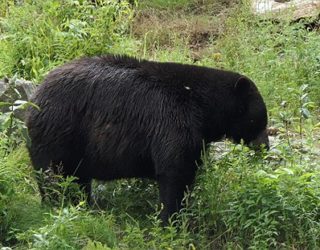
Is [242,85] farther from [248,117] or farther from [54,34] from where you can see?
[54,34]

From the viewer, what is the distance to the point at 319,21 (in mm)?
11703

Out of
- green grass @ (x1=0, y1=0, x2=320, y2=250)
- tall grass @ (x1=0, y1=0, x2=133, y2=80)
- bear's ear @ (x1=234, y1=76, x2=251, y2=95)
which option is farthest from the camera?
tall grass @ (x1=0, y1=0, x2=133, y2=80)

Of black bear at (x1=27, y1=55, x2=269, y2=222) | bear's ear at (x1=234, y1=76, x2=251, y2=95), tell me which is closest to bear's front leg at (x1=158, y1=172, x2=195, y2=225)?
black bear at (x1=27, y1=55, x2=269, y2=222)

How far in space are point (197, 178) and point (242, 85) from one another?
0.95m

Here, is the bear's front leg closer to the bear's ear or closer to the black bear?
the black bear

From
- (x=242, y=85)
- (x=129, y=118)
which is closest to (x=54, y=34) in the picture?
(x=129, y=118)

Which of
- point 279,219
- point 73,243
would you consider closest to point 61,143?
point 73,243

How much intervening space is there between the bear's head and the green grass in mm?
186

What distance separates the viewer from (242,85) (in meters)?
7.16

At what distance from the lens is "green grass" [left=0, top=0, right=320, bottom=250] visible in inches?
245

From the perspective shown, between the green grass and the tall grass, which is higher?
the tall grass

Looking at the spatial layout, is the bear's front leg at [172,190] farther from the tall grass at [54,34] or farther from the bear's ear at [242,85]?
the tall grass at [54,34]

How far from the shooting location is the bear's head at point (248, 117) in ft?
23.6

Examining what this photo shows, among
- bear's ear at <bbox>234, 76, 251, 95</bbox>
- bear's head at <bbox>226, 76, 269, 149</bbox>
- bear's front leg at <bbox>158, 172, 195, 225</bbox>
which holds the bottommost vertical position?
bear's front leg at <bbox>158, 172, 195, 225</bbox>
